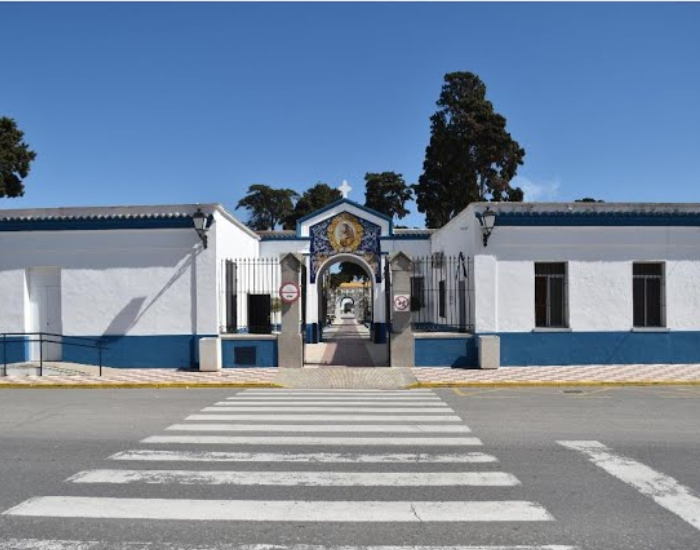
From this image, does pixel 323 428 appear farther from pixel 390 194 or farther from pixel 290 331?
pixel 390 194

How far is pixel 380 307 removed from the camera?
25891 millimetres

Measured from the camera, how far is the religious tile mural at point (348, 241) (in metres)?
25.8

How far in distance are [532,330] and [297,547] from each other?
13455mm

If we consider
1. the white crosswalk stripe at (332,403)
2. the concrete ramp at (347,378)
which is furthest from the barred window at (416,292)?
the white crosswalk stripe at (332,403)

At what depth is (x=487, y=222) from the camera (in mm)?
16234

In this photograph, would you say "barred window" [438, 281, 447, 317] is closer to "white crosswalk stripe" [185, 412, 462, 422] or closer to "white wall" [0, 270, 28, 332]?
"white crosswalk stripe" [185, 412, 462, 422]

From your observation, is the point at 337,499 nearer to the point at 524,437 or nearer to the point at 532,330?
the point at 524,437

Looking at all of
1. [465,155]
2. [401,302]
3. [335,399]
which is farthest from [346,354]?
[465,155]

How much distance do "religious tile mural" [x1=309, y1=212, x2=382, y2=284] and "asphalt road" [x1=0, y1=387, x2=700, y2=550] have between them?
15041 mm

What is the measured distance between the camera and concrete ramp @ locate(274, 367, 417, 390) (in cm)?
1414

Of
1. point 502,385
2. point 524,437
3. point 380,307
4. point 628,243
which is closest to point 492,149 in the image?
point 380,307

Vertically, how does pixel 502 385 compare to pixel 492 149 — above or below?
below

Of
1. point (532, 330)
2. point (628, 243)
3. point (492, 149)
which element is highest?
point (492, 149)

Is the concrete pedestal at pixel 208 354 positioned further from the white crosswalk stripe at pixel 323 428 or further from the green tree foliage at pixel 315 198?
the green tree foliage at pixel 315 198
